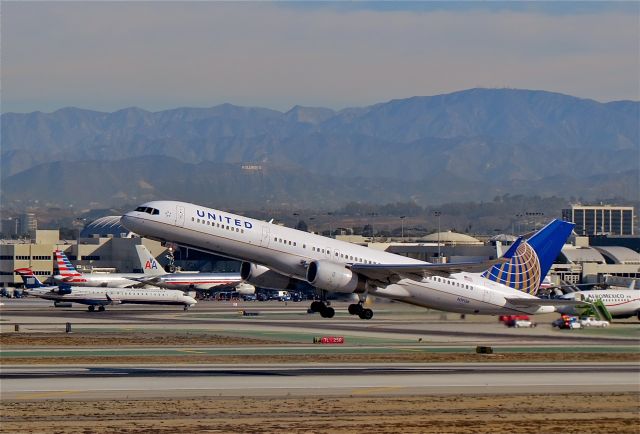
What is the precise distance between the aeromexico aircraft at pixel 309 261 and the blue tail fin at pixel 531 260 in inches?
144

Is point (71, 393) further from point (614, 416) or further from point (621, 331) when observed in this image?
point (621, 331)

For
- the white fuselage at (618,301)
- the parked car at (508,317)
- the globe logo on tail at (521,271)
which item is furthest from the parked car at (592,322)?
the parked car at (508,317)

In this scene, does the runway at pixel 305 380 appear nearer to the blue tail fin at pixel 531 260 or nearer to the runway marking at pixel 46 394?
the runway marking at pixel 46 394

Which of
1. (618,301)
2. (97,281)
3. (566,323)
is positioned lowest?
(566,323)

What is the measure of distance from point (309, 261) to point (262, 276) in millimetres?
3571

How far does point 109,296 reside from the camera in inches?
5094

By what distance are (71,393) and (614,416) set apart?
21453 mm

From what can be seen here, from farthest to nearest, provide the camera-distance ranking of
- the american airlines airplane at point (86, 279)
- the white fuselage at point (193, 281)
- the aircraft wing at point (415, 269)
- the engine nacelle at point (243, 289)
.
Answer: the engine nacelle at point (243, 289), the white fuselage at point (193, 281), the american airlines airplane at point (86, 279), the aircraft wing at point (415, 269)

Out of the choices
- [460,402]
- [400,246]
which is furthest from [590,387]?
[400,246]

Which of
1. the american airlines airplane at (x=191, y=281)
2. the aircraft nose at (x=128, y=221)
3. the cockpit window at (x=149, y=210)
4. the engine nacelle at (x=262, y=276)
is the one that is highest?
the cockpit window at (x=149, y=210)

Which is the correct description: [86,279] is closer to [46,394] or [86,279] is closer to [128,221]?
[128,221]

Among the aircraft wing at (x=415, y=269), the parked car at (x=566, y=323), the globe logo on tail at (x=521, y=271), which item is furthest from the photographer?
the parked car at (x=566, y=323)

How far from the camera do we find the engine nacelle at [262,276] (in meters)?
65.8

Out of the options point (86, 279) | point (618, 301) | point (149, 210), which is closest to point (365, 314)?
point (149, 210)
